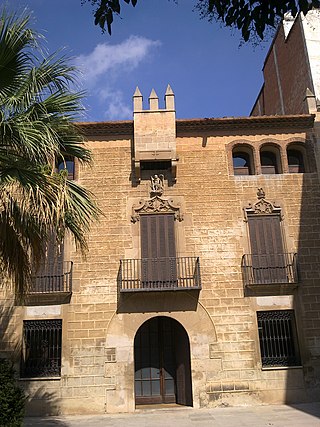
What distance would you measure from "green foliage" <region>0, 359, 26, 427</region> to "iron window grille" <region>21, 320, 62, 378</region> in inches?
206

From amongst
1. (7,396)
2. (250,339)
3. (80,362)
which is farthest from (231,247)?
(7,396)

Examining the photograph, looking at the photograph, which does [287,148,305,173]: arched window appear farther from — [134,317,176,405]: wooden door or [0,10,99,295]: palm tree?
[0,10,99,295]: palm tree

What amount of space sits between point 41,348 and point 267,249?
772 cm

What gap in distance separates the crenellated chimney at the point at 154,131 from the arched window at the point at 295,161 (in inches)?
164

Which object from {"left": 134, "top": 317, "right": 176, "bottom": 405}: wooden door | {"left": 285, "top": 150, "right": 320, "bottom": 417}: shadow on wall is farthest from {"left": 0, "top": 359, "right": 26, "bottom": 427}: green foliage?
{"left": 285, "top": 150, "right": 320, "bottom": 417}: shadow on wall

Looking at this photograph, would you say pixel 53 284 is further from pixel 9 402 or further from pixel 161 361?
pixel 9 402

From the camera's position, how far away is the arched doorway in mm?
14086

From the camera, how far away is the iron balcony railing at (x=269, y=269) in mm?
13953

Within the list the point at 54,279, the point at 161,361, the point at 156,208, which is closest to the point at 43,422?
the point at 54,279

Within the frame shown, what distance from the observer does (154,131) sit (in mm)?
15242

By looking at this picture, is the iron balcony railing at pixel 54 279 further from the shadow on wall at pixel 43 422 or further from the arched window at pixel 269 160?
the arched window at pixel 269 160

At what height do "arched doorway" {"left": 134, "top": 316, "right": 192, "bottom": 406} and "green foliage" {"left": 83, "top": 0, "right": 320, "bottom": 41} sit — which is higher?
"green foliage" {"left": 83, "top": 0, "right": 320, "bottom": 41}

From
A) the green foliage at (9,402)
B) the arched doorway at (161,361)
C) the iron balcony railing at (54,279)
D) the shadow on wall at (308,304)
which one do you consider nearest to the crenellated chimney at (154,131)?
the iron balcony railing at (54,279)

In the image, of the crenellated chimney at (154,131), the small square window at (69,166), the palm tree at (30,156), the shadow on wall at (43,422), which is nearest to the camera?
the palm tree at (30,156)
